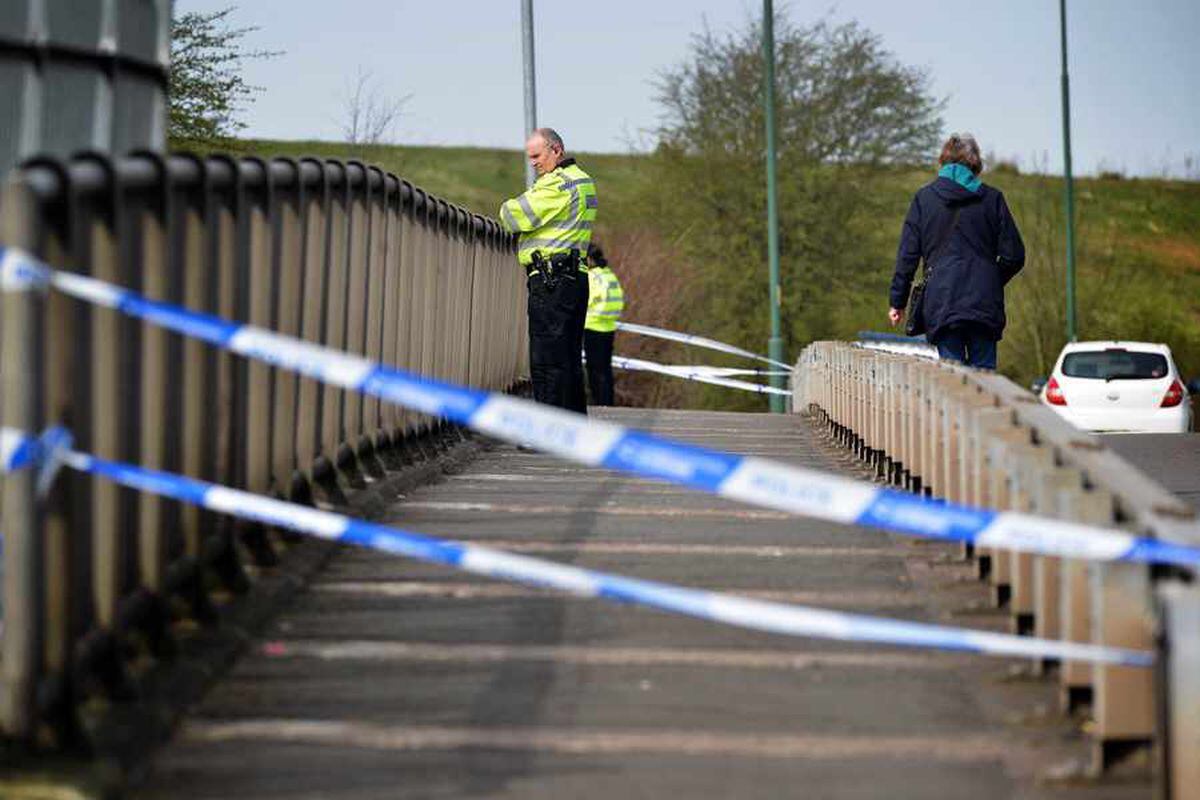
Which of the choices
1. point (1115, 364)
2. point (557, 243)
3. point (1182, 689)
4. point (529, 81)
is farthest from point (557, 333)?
point (1115, 364)

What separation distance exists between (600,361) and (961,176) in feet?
40.9

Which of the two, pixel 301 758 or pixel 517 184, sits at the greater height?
pixel 517 184

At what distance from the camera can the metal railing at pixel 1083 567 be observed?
4.97 m

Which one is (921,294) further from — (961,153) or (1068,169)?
(1068,169)

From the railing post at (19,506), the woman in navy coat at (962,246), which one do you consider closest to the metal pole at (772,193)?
the woman in navy coat at (962,246)

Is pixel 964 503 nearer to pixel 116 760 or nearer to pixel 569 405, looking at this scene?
pixel 116 760

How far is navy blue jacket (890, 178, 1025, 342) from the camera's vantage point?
12328 millimetres

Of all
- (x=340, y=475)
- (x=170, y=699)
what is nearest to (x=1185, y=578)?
(x=170, y=699)

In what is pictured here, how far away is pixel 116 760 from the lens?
5125 millimetres

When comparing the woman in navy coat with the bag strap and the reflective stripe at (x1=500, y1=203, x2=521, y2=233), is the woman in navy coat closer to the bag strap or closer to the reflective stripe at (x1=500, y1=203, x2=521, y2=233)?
the bag strap

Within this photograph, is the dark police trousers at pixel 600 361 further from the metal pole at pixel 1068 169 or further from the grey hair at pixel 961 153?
the metal pole at pixel 1068 169

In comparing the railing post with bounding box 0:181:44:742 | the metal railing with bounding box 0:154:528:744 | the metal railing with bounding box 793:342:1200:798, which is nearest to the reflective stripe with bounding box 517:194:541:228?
the metal railing with bounding box 0:154:528:744

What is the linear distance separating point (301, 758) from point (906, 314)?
7969 mm

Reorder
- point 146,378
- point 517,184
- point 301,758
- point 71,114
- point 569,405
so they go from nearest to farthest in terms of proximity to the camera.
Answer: point 301,758 → point 146,378 → point 71,114 → point 569,405 → point 517,184
